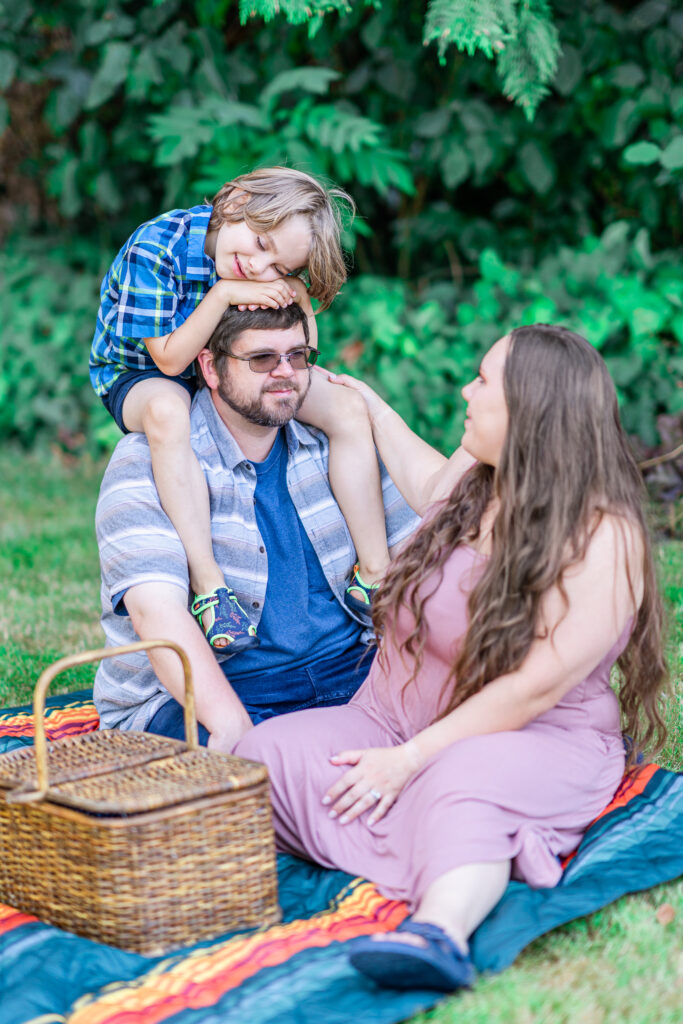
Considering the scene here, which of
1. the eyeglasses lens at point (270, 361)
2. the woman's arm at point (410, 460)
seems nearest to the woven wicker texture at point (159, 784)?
the woman's arm at point (410, 460)

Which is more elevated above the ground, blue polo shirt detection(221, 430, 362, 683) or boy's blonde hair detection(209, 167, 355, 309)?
boy's blonde hair detection(209, 167, 355, 309)

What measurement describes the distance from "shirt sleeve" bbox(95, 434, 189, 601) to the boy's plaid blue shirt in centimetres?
37

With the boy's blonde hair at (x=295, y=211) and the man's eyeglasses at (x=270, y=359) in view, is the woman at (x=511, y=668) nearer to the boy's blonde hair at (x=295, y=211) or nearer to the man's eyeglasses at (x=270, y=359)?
the man's eyeglasses at (x=270, y=359)

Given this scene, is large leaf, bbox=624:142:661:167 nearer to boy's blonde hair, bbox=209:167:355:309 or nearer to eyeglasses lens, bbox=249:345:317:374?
boy's blonde hair, bbox=209:167:355:309

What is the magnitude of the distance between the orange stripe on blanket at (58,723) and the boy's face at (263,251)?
1.46 metres

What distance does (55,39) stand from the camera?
7715 millimetres

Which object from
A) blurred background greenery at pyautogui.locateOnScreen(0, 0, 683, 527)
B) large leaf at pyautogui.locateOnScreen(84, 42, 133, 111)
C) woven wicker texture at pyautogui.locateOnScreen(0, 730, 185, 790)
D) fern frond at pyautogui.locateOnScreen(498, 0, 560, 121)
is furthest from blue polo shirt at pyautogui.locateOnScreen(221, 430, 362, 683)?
large leaf at pyautogui.locateOnScreen(84, 42, 133, 111)

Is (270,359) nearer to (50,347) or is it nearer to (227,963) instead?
(227,963)

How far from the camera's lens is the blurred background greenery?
596 cm

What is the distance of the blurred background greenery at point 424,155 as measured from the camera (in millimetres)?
5961

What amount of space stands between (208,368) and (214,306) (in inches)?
8.6

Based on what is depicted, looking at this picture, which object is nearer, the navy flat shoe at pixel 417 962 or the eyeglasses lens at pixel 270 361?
the navy flat shoe at pixel 417 962

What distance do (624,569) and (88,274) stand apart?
6.53m

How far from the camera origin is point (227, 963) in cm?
221
